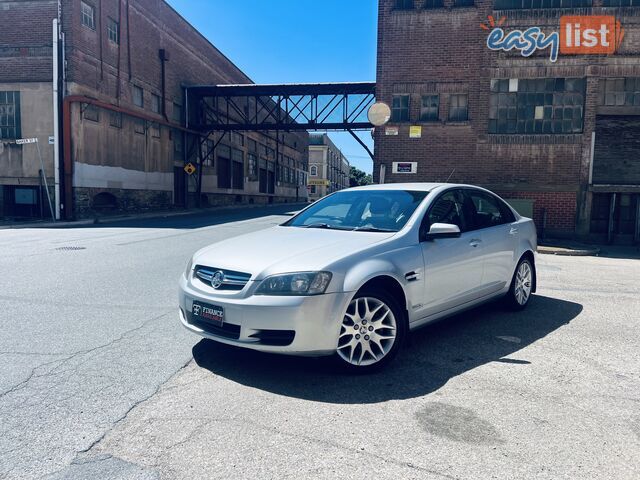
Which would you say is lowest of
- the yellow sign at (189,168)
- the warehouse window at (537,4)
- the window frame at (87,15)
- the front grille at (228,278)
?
the front grille at (228,278)

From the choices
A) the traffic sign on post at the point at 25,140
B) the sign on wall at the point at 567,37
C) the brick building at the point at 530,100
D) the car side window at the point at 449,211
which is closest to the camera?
the car side window at the point at 449,211

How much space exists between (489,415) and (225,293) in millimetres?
2074

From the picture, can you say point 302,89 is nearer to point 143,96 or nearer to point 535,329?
point 143,96

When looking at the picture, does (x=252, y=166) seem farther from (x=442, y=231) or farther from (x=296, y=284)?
(x=296, y=284)

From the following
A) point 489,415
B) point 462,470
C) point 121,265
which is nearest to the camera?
point 462,470

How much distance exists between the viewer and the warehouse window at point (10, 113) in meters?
21.4

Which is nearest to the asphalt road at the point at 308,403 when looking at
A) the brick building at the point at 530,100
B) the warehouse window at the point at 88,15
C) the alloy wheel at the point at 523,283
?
the alloy wheel at the point at 523,283

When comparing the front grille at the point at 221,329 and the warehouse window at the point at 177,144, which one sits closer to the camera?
the front grille at the point at 221,329

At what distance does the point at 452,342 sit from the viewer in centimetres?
467

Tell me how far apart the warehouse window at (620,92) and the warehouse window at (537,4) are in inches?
102

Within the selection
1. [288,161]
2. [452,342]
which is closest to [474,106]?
[452,342]

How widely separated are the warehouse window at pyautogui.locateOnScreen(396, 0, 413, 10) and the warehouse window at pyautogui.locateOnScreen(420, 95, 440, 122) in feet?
9.88

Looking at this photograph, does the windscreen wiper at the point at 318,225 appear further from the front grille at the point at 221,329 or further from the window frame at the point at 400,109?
the window frame at the point at 400,109

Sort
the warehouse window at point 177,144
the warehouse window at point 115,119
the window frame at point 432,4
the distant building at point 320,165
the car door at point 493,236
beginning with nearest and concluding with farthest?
the car door at point 493,236 < the window frame at point 432,4 < the warehouse window at point 115,119 < the warehouse window at point 177,144 < the distant building at point 320,165
